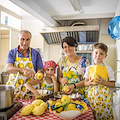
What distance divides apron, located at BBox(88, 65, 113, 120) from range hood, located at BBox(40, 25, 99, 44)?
295 cm

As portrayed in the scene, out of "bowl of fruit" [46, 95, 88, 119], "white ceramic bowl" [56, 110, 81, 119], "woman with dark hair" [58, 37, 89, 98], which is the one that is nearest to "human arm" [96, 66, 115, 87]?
"woman with dark hair" [58, 37, 89, 98]

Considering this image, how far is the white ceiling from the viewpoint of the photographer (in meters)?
3.30

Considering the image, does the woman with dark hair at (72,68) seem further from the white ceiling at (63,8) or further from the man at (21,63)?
the white ceiling at (63,8)

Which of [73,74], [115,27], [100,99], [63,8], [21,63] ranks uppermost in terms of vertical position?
[63,8]

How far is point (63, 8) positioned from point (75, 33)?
1.08m

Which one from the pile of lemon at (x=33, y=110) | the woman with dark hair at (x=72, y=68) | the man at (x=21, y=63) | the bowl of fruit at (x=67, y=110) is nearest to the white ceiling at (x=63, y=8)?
the man at (x=21, y=63)

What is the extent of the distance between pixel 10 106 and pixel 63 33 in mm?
3818

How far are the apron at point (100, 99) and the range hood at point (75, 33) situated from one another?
2.95 metres

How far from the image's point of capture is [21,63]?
6.28 feet

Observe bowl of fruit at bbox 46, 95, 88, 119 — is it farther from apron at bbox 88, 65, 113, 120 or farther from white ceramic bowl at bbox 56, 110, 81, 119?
apron at bbox 88, 65, 113, 120

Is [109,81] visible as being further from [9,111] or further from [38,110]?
[9,111]

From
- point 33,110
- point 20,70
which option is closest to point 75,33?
point 20,70

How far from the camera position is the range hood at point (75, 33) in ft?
14.9

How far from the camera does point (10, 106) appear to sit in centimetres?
125
